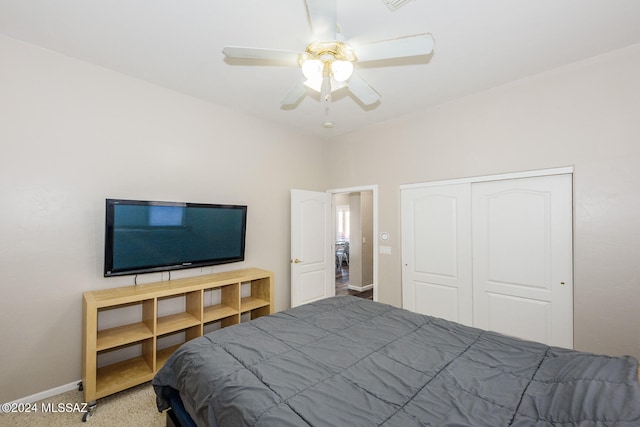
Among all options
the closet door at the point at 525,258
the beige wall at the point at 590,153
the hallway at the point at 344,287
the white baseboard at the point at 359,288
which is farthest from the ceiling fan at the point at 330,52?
the white baseboard at the point at 359,288

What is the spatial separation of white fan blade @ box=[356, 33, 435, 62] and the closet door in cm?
197

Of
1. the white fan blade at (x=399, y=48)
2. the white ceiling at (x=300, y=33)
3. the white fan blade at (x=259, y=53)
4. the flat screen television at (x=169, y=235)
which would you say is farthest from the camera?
the flat screen television at (x=169, y=235)

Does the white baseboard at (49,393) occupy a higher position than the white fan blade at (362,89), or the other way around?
the white fan blade at (362,89)

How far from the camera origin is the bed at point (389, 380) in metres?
1.06

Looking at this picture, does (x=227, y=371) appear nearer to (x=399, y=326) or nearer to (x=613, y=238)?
(x=399, y=326)

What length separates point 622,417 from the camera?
2.95 feet

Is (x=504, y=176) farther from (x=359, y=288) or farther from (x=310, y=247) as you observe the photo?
(x=359, y=288)

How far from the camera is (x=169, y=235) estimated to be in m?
2.78

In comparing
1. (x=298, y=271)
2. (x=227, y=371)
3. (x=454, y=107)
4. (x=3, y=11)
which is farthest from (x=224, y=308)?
(x=454, y=107)

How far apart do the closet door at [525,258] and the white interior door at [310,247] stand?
6.91ft

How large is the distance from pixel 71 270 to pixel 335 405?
8.38 ft

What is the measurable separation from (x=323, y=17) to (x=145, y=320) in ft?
9.69

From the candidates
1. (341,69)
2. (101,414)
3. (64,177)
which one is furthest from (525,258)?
(64,177)

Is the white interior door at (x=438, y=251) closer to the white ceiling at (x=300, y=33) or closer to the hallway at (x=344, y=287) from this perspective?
the white ceiling at (x=300, y=33)
